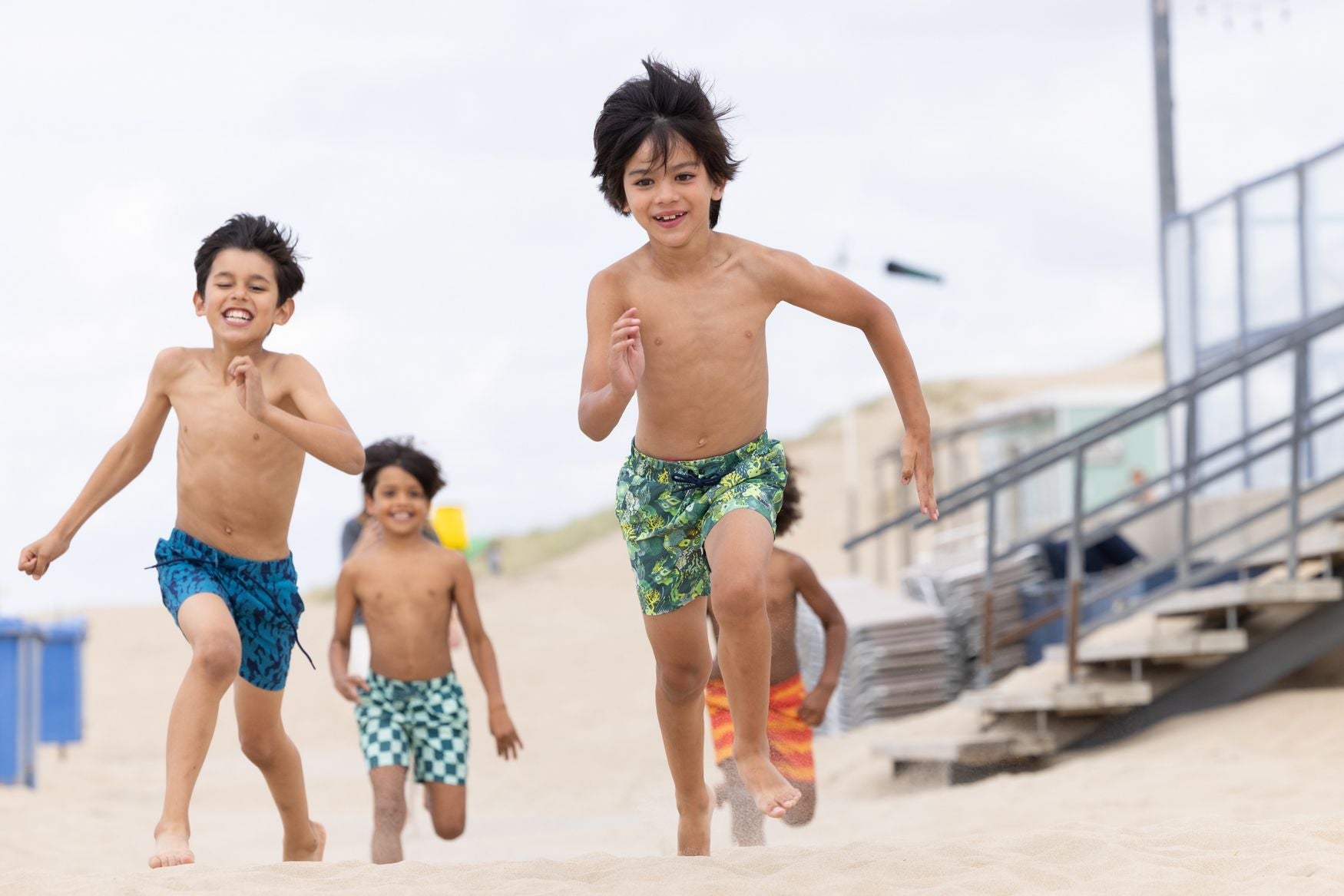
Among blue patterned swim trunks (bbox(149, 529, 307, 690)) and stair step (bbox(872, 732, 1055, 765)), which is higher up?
blue patterned swim trunks (bbox(149, 529, 307, 690))

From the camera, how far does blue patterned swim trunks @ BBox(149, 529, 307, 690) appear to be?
4.94m

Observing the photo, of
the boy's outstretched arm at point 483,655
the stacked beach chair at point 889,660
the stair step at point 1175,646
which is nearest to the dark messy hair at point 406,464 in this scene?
the boy's outstretched arm at point 483,655

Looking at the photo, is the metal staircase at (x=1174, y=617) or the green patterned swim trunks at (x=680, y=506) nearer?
the green patterned swim trunks at (x=680, y=506)

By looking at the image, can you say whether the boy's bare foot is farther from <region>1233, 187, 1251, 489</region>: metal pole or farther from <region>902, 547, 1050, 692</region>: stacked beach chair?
<region>1233, 187, 1251, 489</region>: metal pole

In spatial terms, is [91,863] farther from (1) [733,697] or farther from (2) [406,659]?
(1) [733,697]

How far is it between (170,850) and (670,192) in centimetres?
230

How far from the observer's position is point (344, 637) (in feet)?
20.5

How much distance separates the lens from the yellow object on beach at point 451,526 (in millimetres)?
14031

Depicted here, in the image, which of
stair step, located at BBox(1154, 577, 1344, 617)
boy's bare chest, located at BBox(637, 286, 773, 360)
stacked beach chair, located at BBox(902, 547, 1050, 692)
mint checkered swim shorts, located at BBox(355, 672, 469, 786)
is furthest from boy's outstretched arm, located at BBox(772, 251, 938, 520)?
stacked beach chair, located at BBox(902, 547, 1050, 692)

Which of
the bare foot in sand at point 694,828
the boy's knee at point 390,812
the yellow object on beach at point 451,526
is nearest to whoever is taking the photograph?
the bare foot in sand at point 694,828

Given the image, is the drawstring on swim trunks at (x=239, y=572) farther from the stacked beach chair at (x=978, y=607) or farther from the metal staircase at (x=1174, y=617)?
the stacked beach chair at (x=978, y=607)

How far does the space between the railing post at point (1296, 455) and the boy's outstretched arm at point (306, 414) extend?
611 centimetres

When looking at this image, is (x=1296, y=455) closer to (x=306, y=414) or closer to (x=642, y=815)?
(x=642, y=815)

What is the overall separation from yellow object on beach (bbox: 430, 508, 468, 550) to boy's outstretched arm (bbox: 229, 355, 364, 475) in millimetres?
8862
